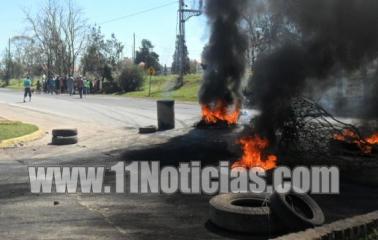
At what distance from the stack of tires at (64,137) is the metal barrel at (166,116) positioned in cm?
284

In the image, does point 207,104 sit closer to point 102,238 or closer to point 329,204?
point 329,204

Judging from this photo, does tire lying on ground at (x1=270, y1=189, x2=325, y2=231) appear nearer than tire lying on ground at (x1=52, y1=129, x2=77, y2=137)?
Yes

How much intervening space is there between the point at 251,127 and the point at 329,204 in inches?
109

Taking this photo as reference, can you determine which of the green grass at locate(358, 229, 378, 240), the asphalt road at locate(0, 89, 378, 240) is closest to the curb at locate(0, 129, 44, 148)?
the asphalt road at locate(0, 89, 378, 240)

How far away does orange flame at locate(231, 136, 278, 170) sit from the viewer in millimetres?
8289

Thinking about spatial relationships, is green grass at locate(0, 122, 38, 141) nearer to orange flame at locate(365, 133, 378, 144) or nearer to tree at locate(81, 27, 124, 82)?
orange flame at locate(365, 133, 378, 144)

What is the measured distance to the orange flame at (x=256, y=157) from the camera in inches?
326

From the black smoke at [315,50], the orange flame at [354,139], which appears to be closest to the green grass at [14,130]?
the black smoke at [315,50]

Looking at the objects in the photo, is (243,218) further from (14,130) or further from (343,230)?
(14,130)

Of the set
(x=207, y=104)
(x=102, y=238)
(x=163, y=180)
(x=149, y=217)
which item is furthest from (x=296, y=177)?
(x=207, y=104)

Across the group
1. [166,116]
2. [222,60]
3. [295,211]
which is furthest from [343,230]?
[166,116]

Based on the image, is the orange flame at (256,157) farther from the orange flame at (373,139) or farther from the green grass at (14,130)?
the green grass at (14,130)

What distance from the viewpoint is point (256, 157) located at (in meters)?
8.40

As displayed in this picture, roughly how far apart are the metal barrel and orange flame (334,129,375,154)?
264 inches
